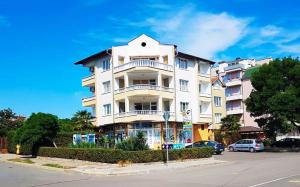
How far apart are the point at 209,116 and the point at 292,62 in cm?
1492

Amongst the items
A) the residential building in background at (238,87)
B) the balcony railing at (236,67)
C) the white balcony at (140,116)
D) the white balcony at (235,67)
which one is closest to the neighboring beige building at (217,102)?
the white balcony at (140,116)

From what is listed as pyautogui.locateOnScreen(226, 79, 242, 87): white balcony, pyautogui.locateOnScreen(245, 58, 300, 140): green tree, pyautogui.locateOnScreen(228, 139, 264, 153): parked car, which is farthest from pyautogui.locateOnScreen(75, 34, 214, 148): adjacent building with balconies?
pyautogui.locateOnScreen(226, 79, 242, 87): white balcony

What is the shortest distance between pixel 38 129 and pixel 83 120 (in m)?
17.6

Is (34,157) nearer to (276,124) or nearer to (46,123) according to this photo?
Result: (46,123)

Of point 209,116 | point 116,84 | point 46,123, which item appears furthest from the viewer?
point 209,116

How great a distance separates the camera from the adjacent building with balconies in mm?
53344

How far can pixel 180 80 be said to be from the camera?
57438mm

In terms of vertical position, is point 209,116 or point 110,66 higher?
point 110,66

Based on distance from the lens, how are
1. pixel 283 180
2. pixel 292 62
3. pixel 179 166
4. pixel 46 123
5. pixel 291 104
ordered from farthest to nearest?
pixel 292 62
pixel 291 104
pixel 46 123
pixel 179 166
pixel 283 180

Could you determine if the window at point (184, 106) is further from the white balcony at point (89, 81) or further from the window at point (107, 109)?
the white balcony at point (89, 81)

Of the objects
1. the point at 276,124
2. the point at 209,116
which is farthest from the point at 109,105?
the point at 276,124

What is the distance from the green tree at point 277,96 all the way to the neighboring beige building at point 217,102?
441 inches

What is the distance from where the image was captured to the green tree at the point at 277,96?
49.5 m

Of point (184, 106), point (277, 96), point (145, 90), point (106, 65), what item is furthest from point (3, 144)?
point (277, 96)
